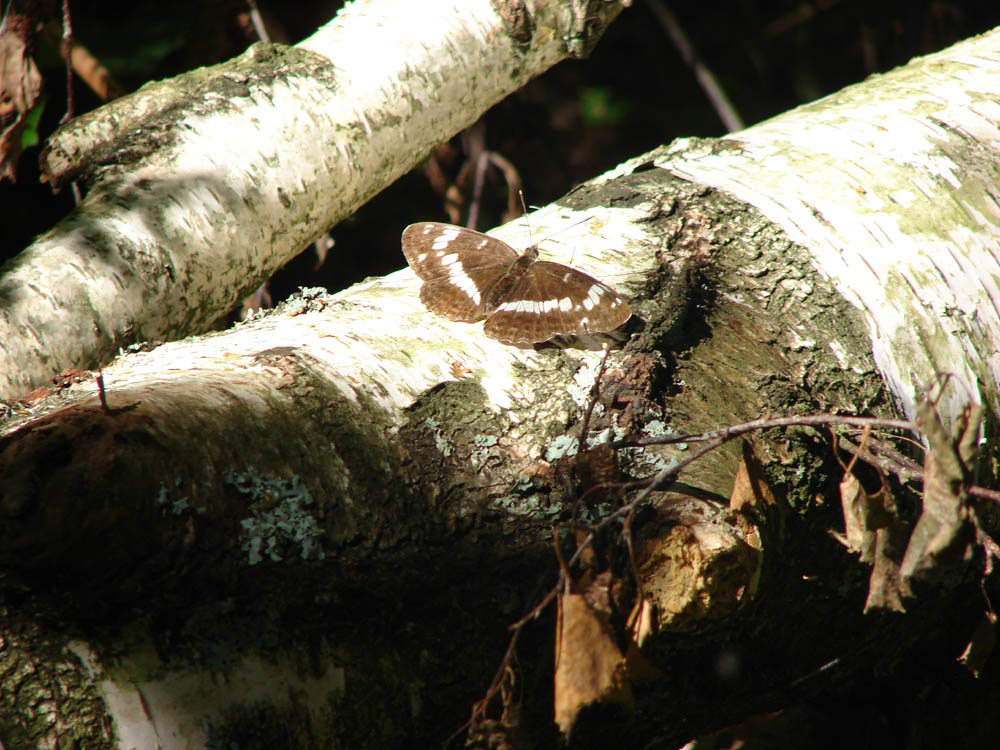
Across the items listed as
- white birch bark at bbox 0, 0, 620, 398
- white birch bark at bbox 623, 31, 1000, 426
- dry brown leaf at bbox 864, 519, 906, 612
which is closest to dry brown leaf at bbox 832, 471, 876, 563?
dry brown leaf at bbox 864, 519, 906, 612

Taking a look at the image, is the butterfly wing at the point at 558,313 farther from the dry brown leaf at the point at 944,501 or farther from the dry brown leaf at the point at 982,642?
the dry brown leaf at the point at 982,642

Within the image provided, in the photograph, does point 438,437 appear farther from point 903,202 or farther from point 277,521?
point 903,202

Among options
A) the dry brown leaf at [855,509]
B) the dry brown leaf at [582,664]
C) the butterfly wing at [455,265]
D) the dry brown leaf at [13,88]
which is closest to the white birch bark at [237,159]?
the dry brown leaf at [13,88]

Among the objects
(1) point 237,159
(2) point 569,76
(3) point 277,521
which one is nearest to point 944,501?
(3) point 277,521

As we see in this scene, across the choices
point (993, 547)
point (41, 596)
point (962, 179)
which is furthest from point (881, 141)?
point (41, 596)

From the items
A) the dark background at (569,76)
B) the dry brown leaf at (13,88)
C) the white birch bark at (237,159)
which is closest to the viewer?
the white birch bark at (237,159)

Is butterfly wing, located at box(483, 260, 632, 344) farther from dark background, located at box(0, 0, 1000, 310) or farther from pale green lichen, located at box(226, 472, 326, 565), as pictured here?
dark background, located at box(0, 0, 1000, 310)

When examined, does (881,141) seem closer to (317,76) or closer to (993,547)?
(993,547)

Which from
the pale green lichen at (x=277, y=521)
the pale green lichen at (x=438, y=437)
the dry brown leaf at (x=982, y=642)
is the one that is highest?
the pale green lichen at (x=277, y=521)
